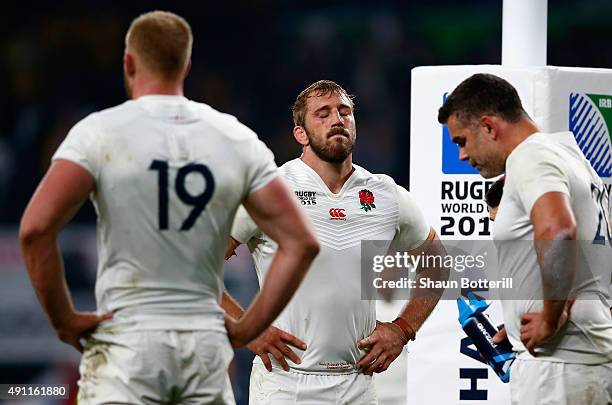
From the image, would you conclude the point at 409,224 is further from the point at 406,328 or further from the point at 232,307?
the point at 232,307

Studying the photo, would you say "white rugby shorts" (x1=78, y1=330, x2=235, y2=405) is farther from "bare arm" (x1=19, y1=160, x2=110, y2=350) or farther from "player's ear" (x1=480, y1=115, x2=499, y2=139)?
"player's ear" (x1=480, y1=115, x2=499, y2=139)

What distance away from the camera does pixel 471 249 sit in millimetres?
4953

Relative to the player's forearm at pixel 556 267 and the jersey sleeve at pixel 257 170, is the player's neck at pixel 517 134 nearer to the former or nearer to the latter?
the player's forearm at pixel 556 267

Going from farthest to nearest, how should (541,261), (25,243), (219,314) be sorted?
1. (541,261)
2. (219,314)
3. (25,243)

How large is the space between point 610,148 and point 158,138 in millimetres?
2881

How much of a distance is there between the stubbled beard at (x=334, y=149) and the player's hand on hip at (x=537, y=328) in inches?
46.4

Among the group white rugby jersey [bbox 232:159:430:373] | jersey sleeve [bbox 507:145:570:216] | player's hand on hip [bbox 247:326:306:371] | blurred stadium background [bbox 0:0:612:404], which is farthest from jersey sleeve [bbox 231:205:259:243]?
blurred stadium background [bbox 0:0:612:404]

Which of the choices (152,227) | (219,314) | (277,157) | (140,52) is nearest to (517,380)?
(219,314)

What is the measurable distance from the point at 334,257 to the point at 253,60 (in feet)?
14.7

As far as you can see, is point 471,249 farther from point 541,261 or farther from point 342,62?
point 342,62

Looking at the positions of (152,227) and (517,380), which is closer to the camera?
(152,227)

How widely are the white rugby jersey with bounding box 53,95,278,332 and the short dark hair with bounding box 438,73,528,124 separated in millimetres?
1028

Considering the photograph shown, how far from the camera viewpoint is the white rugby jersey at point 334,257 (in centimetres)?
409

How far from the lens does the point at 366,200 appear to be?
432cm
